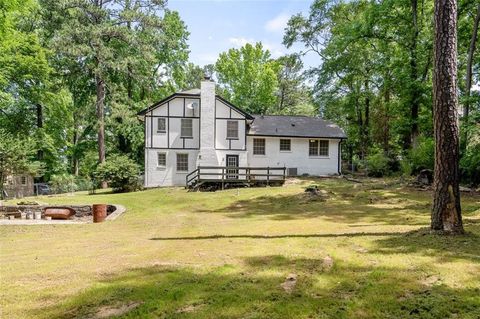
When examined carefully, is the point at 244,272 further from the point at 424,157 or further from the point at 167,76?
the point at 167,76

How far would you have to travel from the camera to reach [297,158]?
27297 millimetres

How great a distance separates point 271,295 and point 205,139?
21.1 m

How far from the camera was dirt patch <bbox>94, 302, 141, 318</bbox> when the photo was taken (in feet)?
11.6

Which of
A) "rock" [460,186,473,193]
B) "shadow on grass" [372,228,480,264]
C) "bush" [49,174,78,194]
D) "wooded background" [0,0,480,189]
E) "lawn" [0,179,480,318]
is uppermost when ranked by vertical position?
"wooded background" [0,0,480,189]

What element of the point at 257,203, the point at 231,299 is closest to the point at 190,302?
the point at 231,299

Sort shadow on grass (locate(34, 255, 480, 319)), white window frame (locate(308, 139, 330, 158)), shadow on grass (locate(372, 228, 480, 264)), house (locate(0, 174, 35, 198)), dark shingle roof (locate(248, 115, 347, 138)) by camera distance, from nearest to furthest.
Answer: shadow on grass (locate(34, 255, 480, 319)) → shadow on grass (locate(372, 228, 480, 264)) → house (locate(0, 174, 35, 198)) → dark shingle roof (locate(248, 115, 347, 138)) → white window frame (locate(308, 139, 330, 158))

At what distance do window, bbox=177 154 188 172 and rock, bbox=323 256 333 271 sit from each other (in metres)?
20.5

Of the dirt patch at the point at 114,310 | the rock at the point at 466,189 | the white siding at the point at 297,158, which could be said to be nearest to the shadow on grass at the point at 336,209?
the rock at the point at 466,189

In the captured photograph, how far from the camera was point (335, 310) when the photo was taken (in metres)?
3.54

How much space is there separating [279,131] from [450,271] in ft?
75.9

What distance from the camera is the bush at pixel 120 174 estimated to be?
74.9 feet

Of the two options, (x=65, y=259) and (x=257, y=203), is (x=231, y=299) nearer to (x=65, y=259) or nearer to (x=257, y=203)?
(x=65, y=259)

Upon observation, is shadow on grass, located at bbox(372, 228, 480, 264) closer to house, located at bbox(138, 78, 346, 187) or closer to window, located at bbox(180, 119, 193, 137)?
house, located at bbox(138, 78, 346, 187)

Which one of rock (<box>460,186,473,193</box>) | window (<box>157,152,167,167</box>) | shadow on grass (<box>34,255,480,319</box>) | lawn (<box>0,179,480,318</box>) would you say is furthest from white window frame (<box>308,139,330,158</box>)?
shadow on grass (<box>34,255,480,319</box>)
